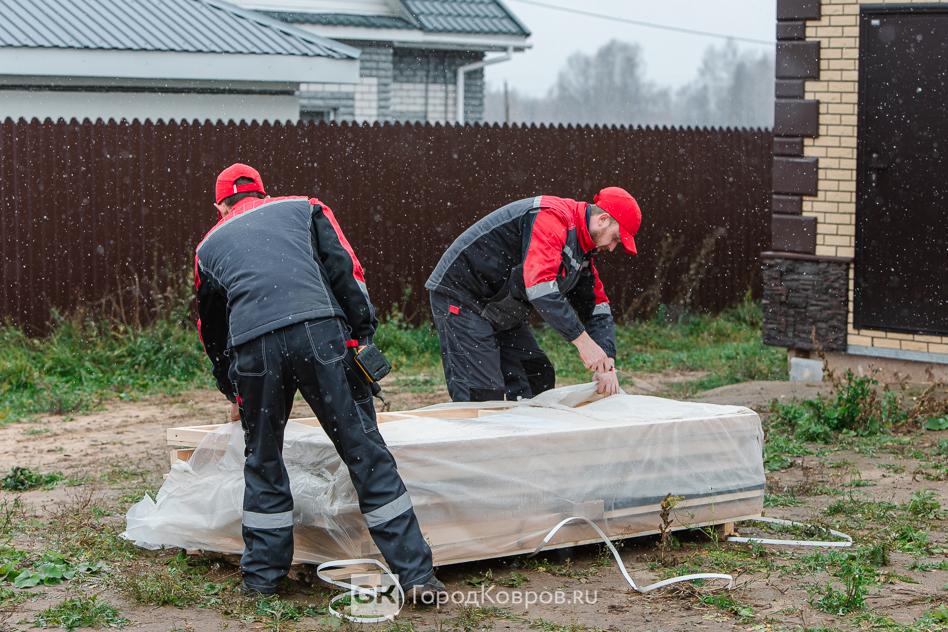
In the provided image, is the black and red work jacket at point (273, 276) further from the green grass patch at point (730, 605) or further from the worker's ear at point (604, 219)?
the green grass patch at point (730, 605)

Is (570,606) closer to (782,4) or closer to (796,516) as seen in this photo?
(796,516)

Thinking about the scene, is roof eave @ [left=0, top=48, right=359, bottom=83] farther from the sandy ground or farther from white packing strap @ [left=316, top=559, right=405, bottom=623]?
white packing strap @ [left=316, top=559, right=405, bottom=623]

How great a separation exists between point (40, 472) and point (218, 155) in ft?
17.1

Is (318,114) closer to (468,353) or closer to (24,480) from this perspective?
(24,480)

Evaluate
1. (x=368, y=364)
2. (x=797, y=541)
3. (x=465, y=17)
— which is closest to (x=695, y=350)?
(x=797, y=541)

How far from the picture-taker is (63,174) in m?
11.5

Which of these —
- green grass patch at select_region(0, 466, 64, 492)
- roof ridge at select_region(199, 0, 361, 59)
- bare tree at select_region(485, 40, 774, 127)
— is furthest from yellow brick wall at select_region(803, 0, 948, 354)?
bare tree at select_region(485, 40, 774, 127)

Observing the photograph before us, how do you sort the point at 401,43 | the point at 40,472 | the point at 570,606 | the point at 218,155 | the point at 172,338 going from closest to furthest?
the point at 570,606
the point at 40,472
the point at 172,338
the point at 218,155
the point at 401,43

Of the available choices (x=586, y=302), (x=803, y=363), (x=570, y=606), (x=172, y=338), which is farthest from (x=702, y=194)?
(x=570, y=606)

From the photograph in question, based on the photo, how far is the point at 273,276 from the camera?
4.92 meters

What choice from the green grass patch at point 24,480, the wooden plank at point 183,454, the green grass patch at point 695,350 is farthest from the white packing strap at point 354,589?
the green grass patch at point 695,350

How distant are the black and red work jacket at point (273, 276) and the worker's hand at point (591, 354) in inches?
46.9

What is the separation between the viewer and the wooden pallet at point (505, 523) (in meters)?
5.18

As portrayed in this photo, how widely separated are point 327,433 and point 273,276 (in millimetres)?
637
